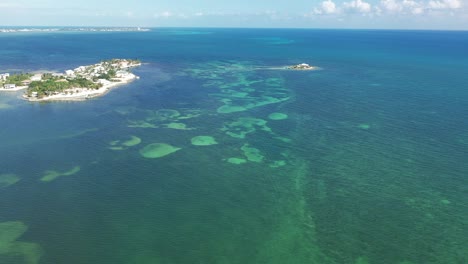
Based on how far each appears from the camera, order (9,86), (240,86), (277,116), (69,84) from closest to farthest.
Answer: (277,116) < (69,84) < (9,86) < (240,86)

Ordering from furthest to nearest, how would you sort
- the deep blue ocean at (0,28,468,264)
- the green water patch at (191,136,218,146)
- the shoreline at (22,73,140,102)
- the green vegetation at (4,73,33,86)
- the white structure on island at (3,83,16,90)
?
the green vegetation at (4,73,33,86), the white structure on island at (3,83,16,90), the shoreline at (22,73,140,102), the green water patch at (191,136,218,146), the deep blue ocean at (0,28,468,264)

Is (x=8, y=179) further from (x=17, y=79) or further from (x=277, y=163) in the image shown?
(x=17, y=79)

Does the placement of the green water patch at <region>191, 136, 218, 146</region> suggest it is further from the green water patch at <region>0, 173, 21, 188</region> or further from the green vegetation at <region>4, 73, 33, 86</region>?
the green vegetation at <region>4, 73, 33, 86</region>

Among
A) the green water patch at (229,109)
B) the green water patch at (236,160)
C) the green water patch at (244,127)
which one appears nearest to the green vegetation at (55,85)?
the green water patch at (229,109)

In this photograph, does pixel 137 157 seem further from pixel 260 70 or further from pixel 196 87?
pixel 260 70

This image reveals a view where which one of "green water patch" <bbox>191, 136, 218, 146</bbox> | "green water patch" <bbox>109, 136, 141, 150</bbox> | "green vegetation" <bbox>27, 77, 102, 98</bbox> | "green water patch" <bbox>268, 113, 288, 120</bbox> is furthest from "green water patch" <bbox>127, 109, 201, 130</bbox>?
"green vegetation" <bbox>27, 77, 102, 98</bbox>

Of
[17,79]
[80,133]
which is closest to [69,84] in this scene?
[17,79]
